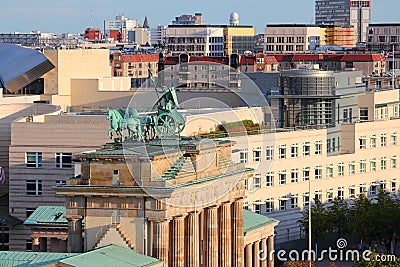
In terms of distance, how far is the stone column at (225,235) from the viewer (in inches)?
2584

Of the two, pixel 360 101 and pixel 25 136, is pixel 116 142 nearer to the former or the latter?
pixel 25 136

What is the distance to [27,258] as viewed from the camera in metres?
58.9

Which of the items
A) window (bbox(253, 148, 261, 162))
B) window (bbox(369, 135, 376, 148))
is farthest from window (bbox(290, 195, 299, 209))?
window (bbox(369, 135, 376, 148))

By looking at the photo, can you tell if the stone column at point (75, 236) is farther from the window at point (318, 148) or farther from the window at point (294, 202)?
the window at point (318, 148)

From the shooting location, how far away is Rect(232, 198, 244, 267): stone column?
66875mm

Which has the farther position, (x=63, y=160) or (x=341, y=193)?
(x=341, y=193)

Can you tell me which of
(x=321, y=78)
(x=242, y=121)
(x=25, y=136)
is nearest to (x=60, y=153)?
(x=25, y=136)

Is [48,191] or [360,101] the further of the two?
[360,101]

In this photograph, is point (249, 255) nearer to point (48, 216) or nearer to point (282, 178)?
point (48, 216)

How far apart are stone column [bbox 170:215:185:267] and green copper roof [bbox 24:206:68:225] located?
31.5 ft

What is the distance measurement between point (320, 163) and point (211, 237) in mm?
34809

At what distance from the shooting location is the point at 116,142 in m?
61.8

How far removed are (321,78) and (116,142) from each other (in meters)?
45.1

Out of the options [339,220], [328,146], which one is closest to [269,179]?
[339,220]
